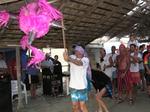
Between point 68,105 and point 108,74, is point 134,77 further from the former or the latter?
point 68,105

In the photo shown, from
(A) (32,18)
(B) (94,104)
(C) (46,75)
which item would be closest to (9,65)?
(C) (46,75)

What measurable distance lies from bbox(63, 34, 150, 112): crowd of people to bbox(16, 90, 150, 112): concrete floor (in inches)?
10.2

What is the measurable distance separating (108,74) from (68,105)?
5.06ft

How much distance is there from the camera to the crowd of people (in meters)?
8.23

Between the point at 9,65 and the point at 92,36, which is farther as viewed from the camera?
the point at 92,36

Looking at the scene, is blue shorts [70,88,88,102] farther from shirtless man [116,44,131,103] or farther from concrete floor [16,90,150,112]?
shirtless man [116,44,131,103]

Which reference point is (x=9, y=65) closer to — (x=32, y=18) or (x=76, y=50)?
(x=76, y=50)

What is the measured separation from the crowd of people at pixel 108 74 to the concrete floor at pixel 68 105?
260mm

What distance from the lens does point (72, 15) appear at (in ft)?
44.0

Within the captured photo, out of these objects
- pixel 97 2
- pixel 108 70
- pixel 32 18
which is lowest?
pixel 108 70

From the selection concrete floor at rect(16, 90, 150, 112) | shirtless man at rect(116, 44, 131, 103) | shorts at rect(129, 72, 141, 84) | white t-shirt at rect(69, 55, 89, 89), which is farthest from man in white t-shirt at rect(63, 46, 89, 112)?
shorts at rect(129, 72, 141, 84)

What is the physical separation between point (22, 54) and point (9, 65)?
71cm

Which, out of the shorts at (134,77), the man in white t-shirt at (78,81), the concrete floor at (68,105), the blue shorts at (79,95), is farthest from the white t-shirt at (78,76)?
the shorts at (134,77)

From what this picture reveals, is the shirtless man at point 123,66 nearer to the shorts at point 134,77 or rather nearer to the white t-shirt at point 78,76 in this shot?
the shorts at point 134,77
